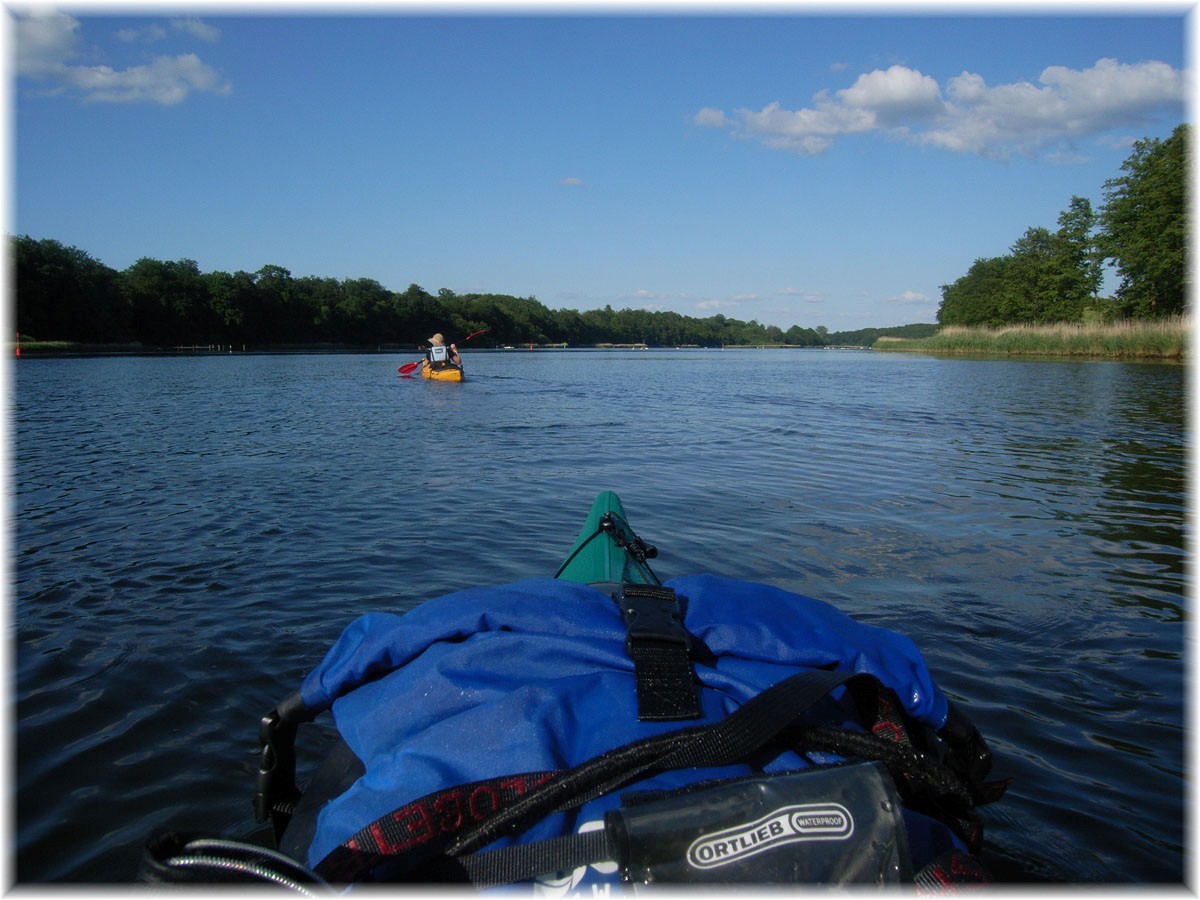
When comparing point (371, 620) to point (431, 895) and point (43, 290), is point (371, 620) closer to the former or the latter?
point (431, 895)

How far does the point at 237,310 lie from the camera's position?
94.2 metres

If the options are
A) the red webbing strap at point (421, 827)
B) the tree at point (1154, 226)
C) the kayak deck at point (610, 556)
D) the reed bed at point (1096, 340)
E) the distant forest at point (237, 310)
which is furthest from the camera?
the distant forest at point (237, 310)

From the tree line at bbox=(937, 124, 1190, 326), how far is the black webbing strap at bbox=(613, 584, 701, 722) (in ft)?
185

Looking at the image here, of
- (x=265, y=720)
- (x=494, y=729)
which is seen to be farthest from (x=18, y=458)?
(x=494, y=729)

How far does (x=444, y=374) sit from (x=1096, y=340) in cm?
3518

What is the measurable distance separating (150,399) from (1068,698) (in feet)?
73.2

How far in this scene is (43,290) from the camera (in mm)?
63594

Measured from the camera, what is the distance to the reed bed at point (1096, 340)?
3462 cm

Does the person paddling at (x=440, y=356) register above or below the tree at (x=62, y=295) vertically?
below

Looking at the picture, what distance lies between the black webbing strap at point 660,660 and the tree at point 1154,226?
186 feet

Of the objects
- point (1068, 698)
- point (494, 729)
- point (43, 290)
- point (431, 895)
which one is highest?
point (43, 290)

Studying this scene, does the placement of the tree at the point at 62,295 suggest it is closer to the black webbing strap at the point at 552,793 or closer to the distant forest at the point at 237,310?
the distant forest at the point at 237,310

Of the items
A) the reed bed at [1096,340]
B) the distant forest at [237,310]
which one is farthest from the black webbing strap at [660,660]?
the distant forest at [237,310]

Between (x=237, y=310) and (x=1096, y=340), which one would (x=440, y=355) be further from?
(x=237, y=310)
